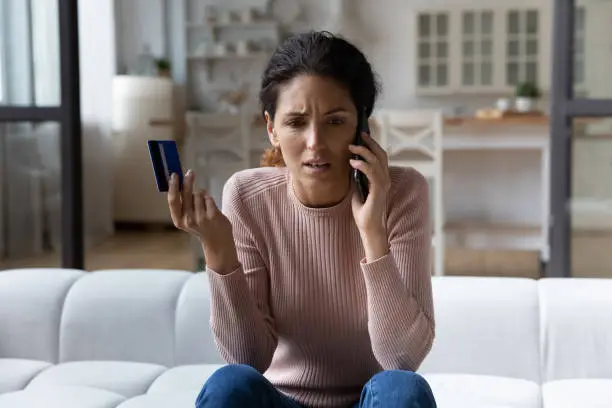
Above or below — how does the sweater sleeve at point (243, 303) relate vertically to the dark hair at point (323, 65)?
below

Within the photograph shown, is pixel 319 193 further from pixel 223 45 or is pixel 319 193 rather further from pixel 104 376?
pixel 223 45

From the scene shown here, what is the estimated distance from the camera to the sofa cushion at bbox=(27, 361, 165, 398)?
188 centimetres

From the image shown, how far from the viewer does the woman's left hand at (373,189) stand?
120 centimetres

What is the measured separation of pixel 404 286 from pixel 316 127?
0.93 feet

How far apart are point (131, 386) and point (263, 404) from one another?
0.85 m

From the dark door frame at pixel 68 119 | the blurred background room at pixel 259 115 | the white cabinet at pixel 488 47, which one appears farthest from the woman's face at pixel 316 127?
the white cabinet at pixel 488 47

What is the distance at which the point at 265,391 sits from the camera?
1144mm

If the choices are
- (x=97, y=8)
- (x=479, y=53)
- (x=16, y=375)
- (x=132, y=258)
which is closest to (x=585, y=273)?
(x=16, y=375)

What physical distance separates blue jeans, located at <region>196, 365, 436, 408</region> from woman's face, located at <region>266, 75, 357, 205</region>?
333mm

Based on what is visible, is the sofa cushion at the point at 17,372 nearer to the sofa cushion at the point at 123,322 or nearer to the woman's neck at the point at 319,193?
the sofa cushion at the point at 123,322

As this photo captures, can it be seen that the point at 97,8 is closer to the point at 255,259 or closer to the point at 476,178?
the point at 476,178

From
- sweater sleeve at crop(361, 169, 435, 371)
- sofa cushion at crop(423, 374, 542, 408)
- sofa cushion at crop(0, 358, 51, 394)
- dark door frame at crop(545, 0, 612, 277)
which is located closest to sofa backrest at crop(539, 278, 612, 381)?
sofa cushion at crop(423, 374, 542, 408)

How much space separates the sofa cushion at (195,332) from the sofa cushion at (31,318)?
1.16ft

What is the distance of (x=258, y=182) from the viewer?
139cm
